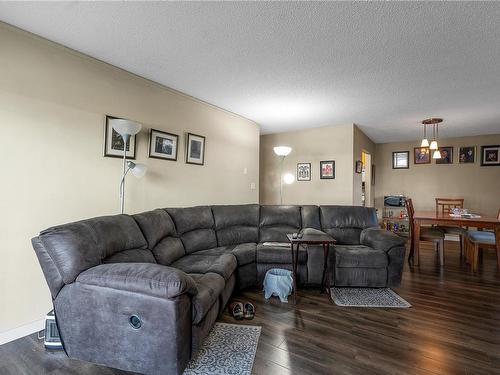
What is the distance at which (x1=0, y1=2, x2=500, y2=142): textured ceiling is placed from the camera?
1836mm

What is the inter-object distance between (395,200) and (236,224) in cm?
496

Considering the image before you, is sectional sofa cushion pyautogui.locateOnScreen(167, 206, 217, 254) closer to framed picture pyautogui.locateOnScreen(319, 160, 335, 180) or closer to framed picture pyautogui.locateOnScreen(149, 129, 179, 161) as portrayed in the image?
framed picture pyautogui.locateOnScreen(149, 129, 179, 161)

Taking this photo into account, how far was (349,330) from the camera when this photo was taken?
2143 millimetres

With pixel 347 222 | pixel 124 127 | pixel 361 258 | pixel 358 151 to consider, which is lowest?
pixel 361 258

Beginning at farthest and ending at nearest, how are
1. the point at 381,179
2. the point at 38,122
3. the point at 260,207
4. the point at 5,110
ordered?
the point at 381,179 → the point at 260,207 → the point at 38,122 → the point at 5,110

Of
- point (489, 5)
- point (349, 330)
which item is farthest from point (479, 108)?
point (349, 330)

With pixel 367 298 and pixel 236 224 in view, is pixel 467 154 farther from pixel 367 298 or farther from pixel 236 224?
pixel 236 224

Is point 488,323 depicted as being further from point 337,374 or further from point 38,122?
point 38,122

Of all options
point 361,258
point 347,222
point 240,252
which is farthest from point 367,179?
point 240,252

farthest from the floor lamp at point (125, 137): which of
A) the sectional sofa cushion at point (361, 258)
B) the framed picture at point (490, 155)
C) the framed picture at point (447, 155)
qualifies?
the framed picture at point (490, 155)

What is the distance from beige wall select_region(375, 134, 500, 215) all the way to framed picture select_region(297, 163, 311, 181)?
2.75m

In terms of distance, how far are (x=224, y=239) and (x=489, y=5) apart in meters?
3.21

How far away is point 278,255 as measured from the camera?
3.07 metres

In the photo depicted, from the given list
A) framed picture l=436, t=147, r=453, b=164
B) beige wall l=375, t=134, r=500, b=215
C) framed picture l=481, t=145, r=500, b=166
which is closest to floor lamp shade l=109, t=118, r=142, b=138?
beige wall l=375, t=134, r=500, b=215
